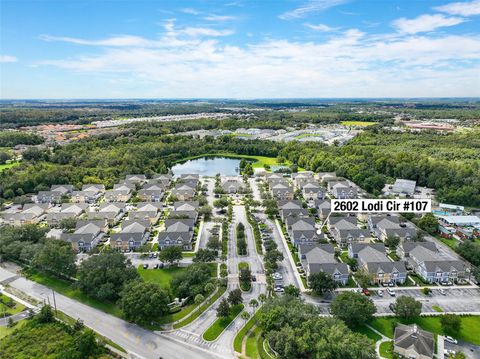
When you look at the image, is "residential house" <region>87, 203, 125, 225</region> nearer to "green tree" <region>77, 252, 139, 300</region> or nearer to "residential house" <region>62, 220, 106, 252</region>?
"residential house" <region>62, 220, 106, 252</region>

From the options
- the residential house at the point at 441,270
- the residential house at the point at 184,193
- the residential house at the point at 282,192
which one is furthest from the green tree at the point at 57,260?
the residential house at the point at 441,270

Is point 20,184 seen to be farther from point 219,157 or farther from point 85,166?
point 219,157

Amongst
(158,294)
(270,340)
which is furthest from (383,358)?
(158,294)

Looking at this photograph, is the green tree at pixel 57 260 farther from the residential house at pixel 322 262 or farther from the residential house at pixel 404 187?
the residential house at pixel 404 187

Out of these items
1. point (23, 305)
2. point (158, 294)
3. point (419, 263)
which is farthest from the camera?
point (419, 263)

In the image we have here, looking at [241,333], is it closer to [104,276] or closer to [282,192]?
[104,276]

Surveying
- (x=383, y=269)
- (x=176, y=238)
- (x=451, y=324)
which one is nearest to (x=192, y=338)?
(x=176, y=238)
